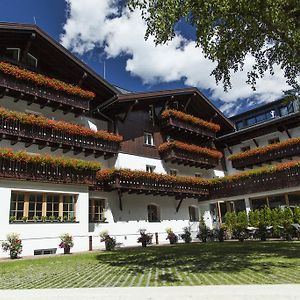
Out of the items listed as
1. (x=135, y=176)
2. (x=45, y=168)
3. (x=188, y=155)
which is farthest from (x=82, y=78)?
(x=188, y=155)

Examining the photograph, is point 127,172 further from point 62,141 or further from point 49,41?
point 49,41

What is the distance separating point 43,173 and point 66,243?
398cm

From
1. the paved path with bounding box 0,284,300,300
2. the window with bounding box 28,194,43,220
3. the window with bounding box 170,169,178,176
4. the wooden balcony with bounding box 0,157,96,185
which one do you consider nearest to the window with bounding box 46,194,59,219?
the window with bounding box 28,194,43,220

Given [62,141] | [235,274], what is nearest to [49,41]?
[62,141]

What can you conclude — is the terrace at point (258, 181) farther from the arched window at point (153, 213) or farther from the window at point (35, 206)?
the window at point (35, 206)

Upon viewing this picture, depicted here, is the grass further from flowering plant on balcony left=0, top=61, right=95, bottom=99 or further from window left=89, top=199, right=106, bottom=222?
flowering plant on balcony left=0, top=61, right=95, bottom=99

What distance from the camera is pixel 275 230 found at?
918 inches

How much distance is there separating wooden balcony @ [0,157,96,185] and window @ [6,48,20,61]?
747cm

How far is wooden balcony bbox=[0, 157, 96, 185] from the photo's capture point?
1753 centimetres

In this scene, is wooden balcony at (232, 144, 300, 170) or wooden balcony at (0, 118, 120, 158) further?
wooden balcony at (232, 144, 300, 170)

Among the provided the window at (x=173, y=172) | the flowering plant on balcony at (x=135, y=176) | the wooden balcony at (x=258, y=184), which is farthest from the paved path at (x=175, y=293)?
the window at (x=173, y=172)

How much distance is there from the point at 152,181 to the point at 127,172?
106 inches

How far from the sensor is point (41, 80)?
20844 millimetres

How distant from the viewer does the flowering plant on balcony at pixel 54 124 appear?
18.7m
